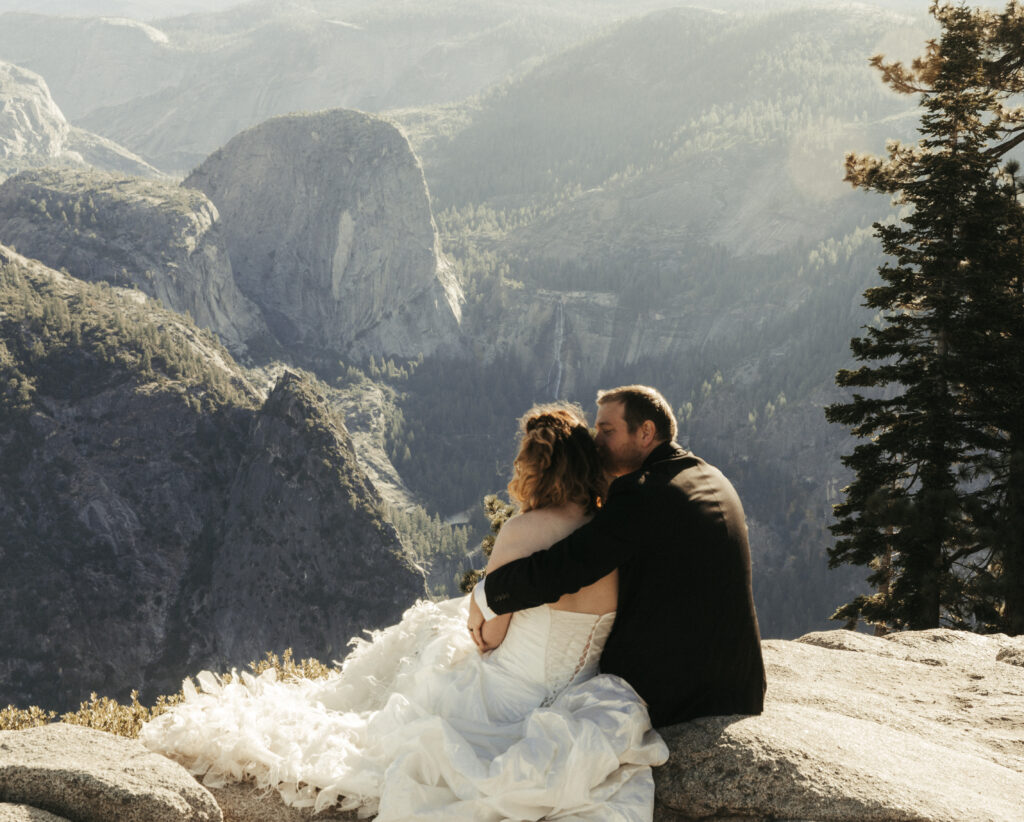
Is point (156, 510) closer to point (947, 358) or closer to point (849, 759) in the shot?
point (947, 358)

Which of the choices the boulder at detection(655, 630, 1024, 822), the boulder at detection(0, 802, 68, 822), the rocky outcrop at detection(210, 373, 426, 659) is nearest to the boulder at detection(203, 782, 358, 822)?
the boulder at detection(0, 802, 68, 822)

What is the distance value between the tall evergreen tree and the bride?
54.9 feet

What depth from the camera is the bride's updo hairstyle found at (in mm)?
6906

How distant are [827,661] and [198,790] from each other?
7.16m

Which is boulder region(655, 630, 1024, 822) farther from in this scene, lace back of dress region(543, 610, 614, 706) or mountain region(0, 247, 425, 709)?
mountain region(0, 247, 425, 709)

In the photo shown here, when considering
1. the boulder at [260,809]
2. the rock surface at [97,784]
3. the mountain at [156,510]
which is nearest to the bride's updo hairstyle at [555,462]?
the boulder at [260,809]

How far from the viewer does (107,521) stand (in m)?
129

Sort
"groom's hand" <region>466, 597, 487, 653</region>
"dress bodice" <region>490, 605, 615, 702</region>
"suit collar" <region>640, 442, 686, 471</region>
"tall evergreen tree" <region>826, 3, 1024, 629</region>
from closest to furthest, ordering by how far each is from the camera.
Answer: "dress bodice" <region>490, 605, 615, 702</region>, "suit collar" <region>640, 442, 686, 471</region>, "groom's hand" <region>466, 597, 487, 653</region>, "tall evergreen tree" <region>826, 3, 1024, 629</region>

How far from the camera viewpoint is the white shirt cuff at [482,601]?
7137mm

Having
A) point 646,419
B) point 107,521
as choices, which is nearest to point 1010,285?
point 646,419

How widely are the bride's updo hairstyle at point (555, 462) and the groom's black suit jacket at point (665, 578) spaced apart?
0.28m

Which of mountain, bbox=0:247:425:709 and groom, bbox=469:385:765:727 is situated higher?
groom, bbox=469:385:765:727

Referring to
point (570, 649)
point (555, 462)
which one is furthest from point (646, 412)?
point (570, 649)

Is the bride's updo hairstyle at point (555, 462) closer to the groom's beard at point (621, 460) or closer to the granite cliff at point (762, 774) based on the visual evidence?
the groom's beard at point (621, 460)
